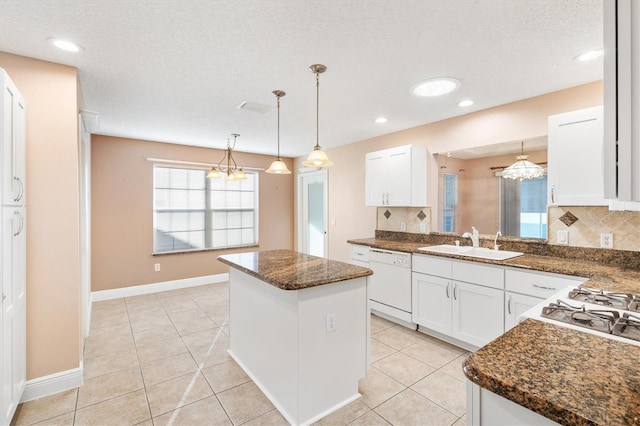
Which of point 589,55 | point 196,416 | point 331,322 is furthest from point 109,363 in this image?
point 589,55

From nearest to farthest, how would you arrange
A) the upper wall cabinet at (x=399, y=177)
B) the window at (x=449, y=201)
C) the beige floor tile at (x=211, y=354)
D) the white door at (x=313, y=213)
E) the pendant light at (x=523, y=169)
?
the beige floor tile at (x=211, y=354)
the pendant light at (x=523, y=169)
the upper wall cabinet at (x=399, y=177)
the window at (x=449, y=201)
the white door at (x=313, y=213)

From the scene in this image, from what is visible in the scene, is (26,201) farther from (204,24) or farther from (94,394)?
(204,24)

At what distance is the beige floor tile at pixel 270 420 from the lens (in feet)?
6.22

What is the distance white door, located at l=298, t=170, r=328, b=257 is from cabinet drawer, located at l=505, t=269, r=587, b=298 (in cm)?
335

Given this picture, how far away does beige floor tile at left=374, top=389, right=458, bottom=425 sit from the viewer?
193 cm

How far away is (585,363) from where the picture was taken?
2.97 feet

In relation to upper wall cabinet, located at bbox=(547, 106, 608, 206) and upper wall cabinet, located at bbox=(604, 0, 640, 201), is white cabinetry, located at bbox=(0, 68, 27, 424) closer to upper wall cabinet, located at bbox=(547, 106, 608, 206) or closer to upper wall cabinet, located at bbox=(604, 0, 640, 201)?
upper wall cabinet, located at bbox=(604, 0, 640, 201)

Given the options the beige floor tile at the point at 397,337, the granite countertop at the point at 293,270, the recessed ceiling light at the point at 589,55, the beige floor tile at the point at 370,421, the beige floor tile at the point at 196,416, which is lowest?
the beige floor tile at the point at 196,416

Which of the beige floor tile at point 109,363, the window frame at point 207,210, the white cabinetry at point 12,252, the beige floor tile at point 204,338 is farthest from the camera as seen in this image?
the window frame at point 207,210

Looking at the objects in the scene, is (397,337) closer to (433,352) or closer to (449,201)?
(433,352)

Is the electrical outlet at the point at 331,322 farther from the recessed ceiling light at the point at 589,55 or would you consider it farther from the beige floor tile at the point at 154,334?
the recessed ceiling light at the point at 589,55

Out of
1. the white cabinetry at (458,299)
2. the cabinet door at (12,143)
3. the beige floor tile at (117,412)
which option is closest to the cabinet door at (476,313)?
the white cabinetry at (458,299)

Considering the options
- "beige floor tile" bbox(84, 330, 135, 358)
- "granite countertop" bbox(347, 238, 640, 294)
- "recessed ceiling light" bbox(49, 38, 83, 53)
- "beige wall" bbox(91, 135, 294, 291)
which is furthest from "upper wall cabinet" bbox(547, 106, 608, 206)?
"beige wall" bbox(91, 135, 294, 291)

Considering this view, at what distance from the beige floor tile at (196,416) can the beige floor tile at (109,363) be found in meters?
0.89
